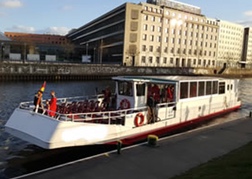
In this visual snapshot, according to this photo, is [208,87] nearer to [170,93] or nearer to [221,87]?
[221,87]

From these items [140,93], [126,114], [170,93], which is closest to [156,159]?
[126,114]

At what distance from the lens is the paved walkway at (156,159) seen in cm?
1062

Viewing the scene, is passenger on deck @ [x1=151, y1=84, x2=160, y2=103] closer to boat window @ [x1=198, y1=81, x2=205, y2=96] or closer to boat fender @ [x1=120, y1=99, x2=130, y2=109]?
boat fender @ [x1=120, y1=99, x2=130, y2=109]

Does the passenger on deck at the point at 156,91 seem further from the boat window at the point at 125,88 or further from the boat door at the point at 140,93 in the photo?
the boat window at the point at 125,88

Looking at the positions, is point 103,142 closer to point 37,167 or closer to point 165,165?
point 37,167

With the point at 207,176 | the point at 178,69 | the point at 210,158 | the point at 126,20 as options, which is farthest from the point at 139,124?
the point at 126,20

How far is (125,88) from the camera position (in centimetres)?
1991

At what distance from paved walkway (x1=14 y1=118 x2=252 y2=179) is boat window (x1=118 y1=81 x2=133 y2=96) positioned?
4742 mm

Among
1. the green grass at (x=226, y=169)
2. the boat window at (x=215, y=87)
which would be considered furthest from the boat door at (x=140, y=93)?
the boat window at (x=215, y=87)

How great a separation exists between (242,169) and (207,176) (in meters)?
1.33

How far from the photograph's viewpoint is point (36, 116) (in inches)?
578

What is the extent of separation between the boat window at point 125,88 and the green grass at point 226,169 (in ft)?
28.1

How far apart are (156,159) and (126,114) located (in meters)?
5.40

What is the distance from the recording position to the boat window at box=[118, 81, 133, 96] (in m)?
19.7
